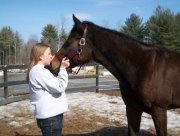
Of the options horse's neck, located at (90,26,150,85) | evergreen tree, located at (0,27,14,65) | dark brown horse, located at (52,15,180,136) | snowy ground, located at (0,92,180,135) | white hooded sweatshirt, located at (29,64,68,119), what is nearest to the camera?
white hooded sweatshirt, located at (29,64,68,119)

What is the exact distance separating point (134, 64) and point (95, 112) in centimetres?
426

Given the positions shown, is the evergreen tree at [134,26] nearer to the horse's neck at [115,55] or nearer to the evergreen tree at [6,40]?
the evergreen tree at [6,40]

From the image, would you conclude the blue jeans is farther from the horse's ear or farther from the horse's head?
the horse's ear

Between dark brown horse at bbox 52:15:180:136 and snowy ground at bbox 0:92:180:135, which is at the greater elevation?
dark brown horse at bbox 52:15:180:136

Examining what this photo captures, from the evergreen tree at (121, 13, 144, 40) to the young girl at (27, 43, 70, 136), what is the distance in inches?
2326

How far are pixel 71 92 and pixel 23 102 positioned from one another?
2.83 meters

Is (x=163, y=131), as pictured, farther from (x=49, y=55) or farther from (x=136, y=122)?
(x=49, y=55)

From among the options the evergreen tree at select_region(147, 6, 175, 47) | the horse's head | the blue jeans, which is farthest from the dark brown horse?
the evergreen tree at select_region(147, 6, 175, 47)

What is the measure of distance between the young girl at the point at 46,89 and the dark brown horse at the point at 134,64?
0.71 m

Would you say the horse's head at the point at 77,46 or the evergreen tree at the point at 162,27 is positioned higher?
the evergreen tree at the point at 162,27

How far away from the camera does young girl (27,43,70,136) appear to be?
3783mm

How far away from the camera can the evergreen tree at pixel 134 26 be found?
6266cm

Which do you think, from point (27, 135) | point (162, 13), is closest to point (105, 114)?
point (27, 135)

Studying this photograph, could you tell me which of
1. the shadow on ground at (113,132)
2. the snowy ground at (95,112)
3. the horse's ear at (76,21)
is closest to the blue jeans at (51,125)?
the horse's ear at (76,21)
